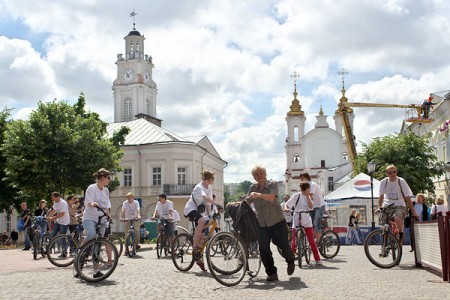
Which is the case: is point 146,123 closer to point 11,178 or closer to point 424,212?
point 11,178

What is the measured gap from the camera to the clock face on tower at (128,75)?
76062mm

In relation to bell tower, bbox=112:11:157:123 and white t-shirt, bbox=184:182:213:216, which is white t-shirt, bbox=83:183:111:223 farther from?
bell tower, bbox=112:11:157:123

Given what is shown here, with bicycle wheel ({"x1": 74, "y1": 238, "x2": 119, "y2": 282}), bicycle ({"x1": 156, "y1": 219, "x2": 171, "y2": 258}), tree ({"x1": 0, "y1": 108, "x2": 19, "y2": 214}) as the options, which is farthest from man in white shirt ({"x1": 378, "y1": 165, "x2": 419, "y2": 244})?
tree ({"x1": 0, "y1": 108, "x2": 19, "y2": 214})

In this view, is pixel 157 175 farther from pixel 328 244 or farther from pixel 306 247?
pixel 306 247

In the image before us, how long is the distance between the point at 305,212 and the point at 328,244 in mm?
2508

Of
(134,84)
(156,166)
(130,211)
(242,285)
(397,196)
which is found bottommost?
(242,285)

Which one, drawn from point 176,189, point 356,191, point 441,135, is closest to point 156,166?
point 176,189

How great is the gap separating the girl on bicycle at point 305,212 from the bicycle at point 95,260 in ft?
13.6

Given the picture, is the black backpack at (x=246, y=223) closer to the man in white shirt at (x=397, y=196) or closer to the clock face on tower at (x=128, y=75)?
the man in white shirt at (x=397, y=196)

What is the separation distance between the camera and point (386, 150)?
4816 centimetres

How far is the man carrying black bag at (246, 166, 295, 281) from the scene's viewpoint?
9242mm

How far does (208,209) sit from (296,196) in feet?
8.18

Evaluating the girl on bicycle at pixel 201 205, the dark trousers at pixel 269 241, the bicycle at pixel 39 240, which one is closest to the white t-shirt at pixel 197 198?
the girl on bicycle at pixel 201 205

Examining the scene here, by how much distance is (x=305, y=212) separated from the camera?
483 inches
